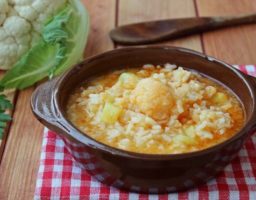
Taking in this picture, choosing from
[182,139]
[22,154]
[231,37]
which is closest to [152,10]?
[231,37]

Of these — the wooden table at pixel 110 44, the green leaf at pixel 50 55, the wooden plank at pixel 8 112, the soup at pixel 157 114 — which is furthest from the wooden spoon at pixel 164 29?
the soup at pixel 157 114

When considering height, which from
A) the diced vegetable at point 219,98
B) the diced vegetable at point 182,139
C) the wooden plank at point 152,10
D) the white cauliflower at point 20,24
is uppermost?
the wooden plank at point 152,10

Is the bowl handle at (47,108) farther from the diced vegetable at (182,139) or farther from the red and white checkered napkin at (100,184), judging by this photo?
the diced vegetable at (182,139)

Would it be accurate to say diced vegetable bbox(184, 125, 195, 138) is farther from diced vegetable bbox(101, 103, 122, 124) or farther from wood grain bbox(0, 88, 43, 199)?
wood grain bbox(0, 88, 43, 199)

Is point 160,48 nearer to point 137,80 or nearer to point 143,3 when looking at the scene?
point 137,80

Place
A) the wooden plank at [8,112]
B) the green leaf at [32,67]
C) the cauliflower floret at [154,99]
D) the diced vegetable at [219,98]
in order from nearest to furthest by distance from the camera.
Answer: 1. the cauliflower floret at [154,99]
2. the diced vegetable at [219,98]
3. the wooden plank at [8,112]
4. the green leaf at [32,67]

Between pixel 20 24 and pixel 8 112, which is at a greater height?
pixel 20 24

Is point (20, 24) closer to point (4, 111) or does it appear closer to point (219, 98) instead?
point (4, 111)

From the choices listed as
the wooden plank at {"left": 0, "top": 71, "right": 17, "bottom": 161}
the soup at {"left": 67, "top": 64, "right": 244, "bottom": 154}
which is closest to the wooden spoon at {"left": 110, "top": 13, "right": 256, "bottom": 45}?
the wooden plank at {"left": 0, "top": 71, "right": 17, "bottom": 161}
